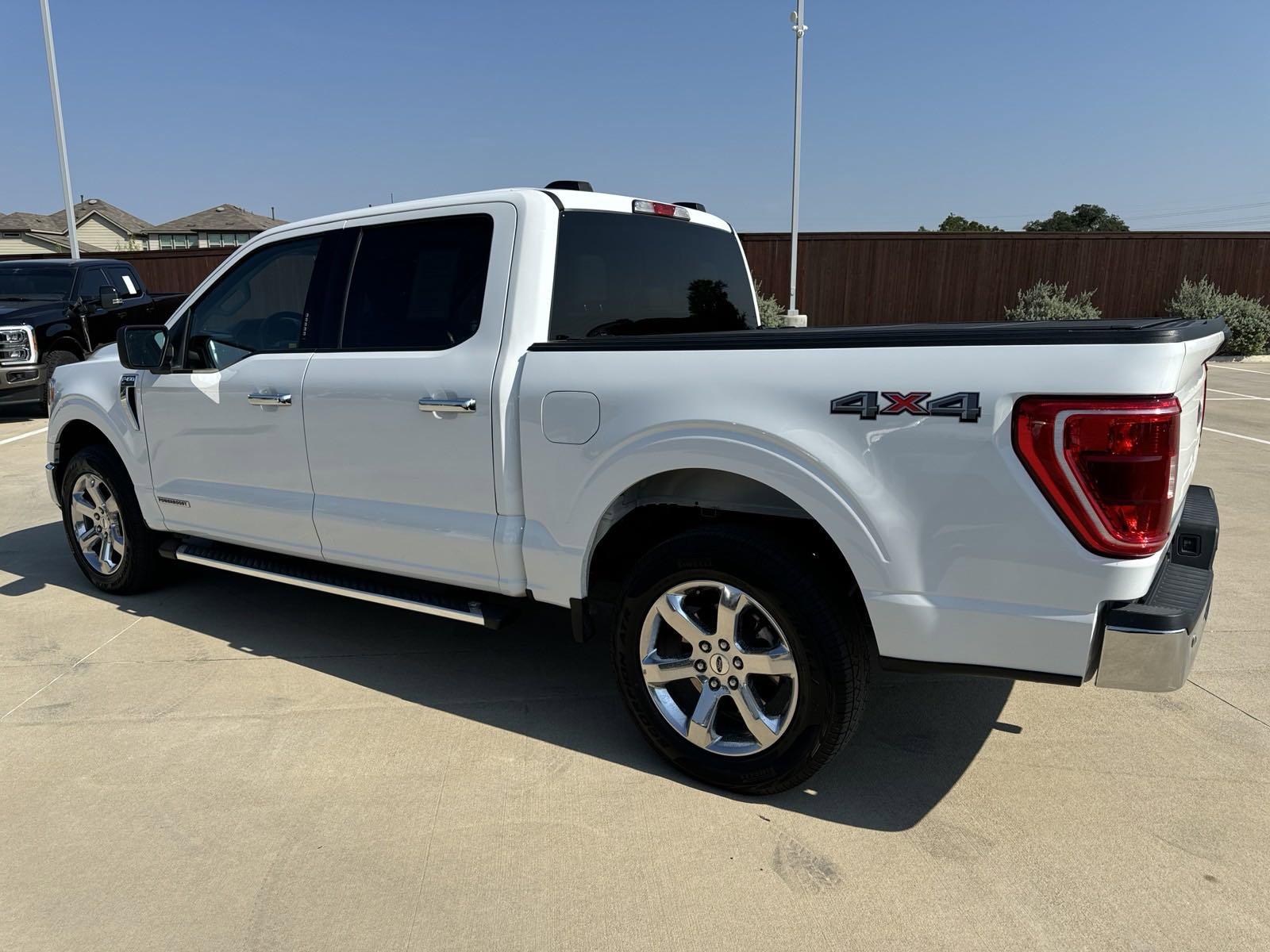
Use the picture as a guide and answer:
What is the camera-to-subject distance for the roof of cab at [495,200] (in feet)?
11.2

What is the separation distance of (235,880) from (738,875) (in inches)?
56.3

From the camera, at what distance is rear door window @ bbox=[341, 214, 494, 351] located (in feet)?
11.2

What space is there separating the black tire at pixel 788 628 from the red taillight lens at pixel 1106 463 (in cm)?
72

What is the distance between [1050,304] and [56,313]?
714 inches

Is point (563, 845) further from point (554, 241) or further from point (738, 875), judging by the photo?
point (554, 241)

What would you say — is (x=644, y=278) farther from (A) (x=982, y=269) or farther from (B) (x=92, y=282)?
(A) (x=982, y=269)

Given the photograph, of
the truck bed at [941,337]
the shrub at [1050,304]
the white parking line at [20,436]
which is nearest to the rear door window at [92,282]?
the white parking line at [20,436]

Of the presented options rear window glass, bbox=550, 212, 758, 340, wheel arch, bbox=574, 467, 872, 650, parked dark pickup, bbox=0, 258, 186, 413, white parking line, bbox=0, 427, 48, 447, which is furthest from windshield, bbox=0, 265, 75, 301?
wheel arch, bbox=574, 467, 872, 650

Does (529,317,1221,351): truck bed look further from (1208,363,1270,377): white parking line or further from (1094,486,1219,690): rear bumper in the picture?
(1208,363,1270,377): white parking line

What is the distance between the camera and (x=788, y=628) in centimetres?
277

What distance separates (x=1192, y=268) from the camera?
2055cm

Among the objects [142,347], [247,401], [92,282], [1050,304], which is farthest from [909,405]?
[1050,304]

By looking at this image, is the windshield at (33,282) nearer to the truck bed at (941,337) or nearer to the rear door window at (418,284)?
the rear door window at (418,284)

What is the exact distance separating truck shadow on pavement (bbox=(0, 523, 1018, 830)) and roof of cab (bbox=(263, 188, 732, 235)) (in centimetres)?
194
